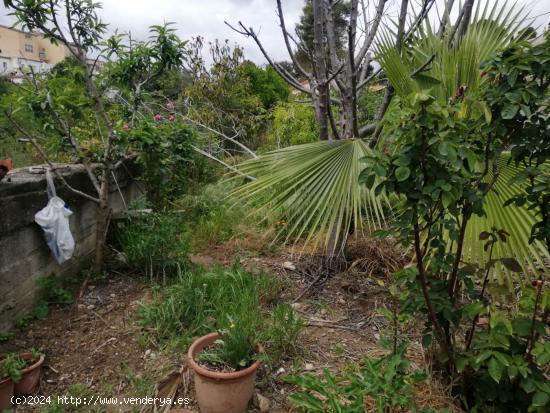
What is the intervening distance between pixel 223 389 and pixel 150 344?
2.50 feet

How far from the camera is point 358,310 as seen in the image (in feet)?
9.18

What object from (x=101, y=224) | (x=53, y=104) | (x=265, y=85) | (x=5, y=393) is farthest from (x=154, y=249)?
(x=265, y=85)

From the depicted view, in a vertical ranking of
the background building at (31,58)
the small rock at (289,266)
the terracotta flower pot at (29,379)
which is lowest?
the terracotta flower pot at (29,379)

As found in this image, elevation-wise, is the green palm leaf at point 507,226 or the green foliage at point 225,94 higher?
the green foliage at point 225,94

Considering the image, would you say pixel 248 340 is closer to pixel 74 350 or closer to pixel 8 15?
pixel 74 350

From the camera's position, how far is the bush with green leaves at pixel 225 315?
1.97 meters

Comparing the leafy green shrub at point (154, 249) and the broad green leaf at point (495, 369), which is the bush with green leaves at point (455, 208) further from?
the leafy green shrub at point (154, 249)

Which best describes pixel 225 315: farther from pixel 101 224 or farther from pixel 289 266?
pixel 101 224

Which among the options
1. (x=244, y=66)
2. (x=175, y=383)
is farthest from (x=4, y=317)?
(x=244, y=66)

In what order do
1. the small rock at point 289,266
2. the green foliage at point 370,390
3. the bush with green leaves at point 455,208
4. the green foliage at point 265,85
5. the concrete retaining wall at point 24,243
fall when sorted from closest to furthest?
the bush with green leaves at point 455,208
the green foliage at point 370,390
the concrete retaining wall at point 24,243
the small rock at point 289,266
the green foliage at point 265,85

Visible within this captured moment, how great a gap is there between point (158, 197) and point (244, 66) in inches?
207

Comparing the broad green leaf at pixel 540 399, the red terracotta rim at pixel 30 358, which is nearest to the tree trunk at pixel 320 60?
the broad green leaf at pixel 540 399

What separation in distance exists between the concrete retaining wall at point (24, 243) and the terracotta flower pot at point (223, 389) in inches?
50.2

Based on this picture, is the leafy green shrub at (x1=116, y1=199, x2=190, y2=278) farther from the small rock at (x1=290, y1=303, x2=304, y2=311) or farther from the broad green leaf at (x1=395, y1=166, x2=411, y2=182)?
the broad green leaf at (x1=395, y1=166, x2=411, y2=182)
